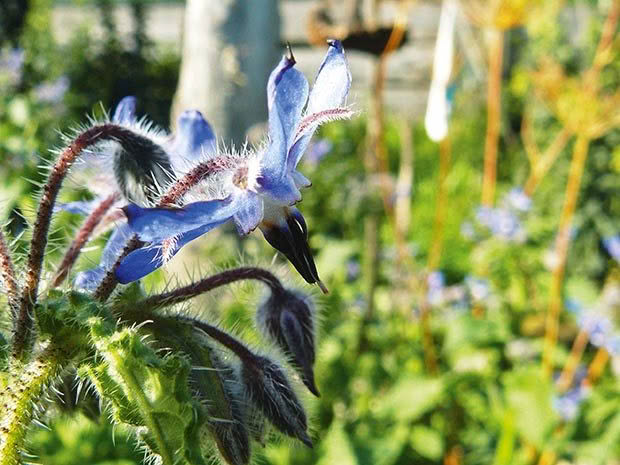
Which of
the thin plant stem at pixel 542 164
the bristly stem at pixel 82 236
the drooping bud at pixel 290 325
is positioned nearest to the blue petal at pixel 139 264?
the bristly stem at pixel 82 236

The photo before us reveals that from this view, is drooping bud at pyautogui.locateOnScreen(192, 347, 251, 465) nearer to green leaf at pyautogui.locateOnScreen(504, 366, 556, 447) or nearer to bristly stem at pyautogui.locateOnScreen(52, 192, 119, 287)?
bristly stem at pyautogui.locateOnScreen(52, 192, 119, 287)

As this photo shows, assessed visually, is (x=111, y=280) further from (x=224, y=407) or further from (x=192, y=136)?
(x=192, y=136)

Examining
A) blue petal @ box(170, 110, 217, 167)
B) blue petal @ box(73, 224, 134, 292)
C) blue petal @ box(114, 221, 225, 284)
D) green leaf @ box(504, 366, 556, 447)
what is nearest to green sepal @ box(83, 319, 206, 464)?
blue petal @ box(114, 221, 225, 284)

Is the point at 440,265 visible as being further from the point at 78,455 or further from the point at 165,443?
the point at 165,443

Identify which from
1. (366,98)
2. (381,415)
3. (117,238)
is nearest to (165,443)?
(117,238)

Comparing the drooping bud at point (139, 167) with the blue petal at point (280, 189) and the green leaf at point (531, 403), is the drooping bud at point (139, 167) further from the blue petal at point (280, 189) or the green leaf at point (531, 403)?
the green leaf at point (531, 403)

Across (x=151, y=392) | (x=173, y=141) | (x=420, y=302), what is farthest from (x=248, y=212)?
(x=420, y=302)
